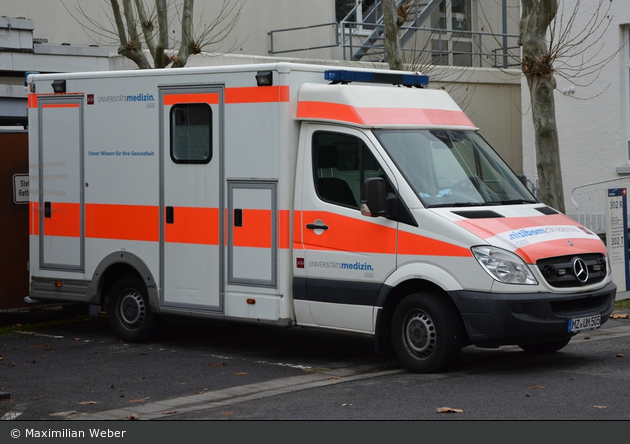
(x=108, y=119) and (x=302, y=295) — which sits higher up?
(x=108, y=119)

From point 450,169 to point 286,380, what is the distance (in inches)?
96.0

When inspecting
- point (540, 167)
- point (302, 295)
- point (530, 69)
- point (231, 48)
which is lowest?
point (302, 295)

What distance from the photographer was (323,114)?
30.4 feet

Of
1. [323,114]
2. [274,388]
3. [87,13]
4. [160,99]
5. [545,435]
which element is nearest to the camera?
[545,435]

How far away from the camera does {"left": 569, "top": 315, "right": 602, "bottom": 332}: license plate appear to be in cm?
850

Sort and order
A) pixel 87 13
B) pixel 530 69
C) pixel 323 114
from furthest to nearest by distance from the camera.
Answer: pixel 87 13 < pixel 530 69 < pixel 323 114

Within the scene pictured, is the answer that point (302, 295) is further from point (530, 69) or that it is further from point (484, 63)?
point (484, 63)

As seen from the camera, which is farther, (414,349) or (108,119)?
(108,119)

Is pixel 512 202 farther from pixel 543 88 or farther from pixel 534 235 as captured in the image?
pixel 543 88

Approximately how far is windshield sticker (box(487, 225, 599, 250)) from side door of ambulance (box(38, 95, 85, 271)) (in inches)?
195

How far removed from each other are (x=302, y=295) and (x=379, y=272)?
88cm

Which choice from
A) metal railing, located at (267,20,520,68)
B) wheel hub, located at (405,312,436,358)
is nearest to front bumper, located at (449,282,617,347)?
wheel hub, located at (405,312,436,358)

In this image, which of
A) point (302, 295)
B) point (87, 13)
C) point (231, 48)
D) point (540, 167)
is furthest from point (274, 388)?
point (231, 48)

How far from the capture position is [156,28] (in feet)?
63.8
